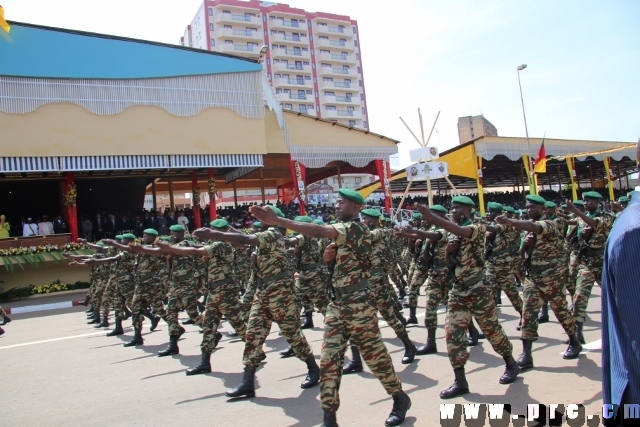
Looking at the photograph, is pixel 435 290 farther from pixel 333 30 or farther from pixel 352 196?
pixel 333 30

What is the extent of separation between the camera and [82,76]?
1862cm

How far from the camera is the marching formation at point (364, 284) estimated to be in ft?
13.9

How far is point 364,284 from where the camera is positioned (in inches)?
173

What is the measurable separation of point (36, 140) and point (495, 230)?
17.0 meters

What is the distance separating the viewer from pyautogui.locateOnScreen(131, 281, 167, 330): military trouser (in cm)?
852

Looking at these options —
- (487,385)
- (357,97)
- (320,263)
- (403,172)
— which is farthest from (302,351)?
(357,97)

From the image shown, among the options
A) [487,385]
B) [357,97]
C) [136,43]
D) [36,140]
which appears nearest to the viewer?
[487,385]

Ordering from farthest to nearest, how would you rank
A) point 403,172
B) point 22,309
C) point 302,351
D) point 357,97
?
point 357,97
point 403,172
point 22,309
point 302,351

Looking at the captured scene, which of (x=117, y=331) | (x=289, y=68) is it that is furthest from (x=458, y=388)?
(x=289, y=68)

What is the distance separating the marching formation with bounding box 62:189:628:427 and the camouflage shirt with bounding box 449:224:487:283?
0.01 metres

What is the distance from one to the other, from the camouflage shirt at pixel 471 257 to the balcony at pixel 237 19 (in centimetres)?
6555

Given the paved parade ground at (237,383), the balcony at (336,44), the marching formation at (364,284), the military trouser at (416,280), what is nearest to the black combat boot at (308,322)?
the marching formation at (364,284)

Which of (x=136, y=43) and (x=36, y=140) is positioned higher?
(x=136, y=43)

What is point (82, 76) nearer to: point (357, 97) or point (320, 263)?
point (320, 263)
